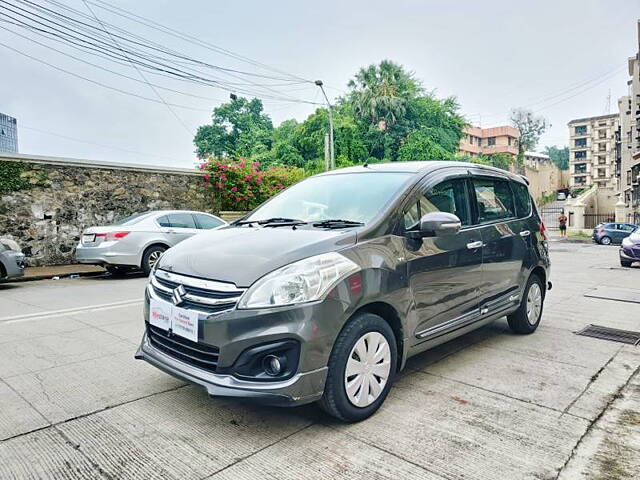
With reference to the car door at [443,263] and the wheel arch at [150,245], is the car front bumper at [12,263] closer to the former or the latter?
the wheel arch at [150,245]

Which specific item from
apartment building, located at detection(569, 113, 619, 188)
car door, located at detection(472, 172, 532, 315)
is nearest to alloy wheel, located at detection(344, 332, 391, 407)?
car door, located at detection(472, 172, 532, 315)

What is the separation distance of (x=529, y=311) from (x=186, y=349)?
3500mm

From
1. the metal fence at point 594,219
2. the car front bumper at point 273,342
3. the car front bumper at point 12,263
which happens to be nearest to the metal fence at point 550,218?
the metal fence at point 594,219

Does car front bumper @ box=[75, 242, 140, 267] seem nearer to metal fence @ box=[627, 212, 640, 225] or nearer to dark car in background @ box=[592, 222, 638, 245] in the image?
dark car in background @ box=[592, 222, 638, 245]

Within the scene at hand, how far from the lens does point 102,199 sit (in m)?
12.3

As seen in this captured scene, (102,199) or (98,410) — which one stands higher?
(102,199)

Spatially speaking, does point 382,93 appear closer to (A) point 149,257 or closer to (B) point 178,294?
(A) point 149,257

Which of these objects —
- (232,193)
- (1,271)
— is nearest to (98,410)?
(1,271)

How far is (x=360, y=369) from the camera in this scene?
2.65 metres

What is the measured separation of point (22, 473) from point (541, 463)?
8.29ft

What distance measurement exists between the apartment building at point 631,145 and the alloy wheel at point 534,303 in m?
36.4

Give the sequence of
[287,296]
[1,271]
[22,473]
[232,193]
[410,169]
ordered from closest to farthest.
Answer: [22,473] → [287,296] → [410,169] → [1,271] → [232,193]

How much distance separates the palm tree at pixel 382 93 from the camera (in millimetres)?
37875

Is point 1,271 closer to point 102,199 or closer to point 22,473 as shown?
point 102,199
